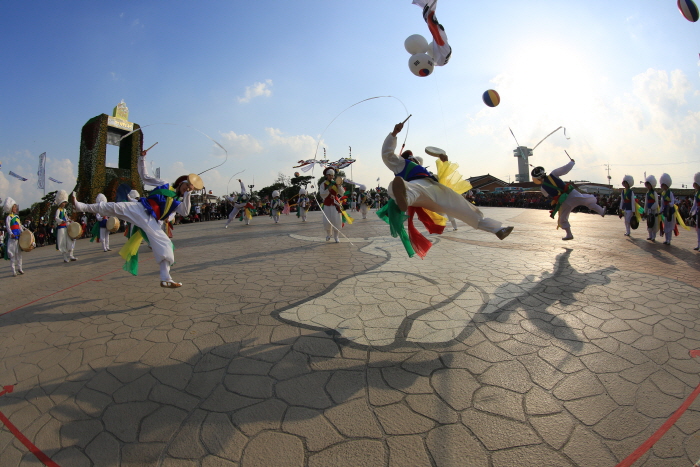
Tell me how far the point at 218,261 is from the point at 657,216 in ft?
33.0

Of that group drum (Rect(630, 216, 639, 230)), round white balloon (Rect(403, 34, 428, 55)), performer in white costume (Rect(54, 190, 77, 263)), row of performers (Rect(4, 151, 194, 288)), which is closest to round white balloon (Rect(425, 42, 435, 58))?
round white balloon (Rect(403, 34, 428, 55))

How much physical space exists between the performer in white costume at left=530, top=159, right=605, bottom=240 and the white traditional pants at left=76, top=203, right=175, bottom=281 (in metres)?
7.83

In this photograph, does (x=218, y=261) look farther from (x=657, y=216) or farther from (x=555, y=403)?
(x=657, y=216)

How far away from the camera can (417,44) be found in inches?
220

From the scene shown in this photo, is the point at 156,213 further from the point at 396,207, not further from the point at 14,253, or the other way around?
the point at 14,253

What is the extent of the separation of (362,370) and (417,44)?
5.18m

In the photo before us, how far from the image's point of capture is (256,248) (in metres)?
8.80

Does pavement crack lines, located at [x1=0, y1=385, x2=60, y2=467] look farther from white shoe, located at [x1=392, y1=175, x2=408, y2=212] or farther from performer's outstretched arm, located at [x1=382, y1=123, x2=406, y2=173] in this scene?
performer's outstretched arm, located at [x1=382, y1=123, x2=406, y2=173]

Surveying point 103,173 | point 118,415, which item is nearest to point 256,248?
point 118,415

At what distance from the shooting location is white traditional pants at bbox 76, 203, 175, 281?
459cm

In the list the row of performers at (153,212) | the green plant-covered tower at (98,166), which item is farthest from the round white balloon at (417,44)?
the green plant-covered tower at (98,166)

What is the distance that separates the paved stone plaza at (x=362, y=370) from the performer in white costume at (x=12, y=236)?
3.02 metres

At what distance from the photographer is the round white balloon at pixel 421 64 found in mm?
5359

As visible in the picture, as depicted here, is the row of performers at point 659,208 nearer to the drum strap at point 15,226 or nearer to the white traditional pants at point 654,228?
the white traditional pants at point 654,228
